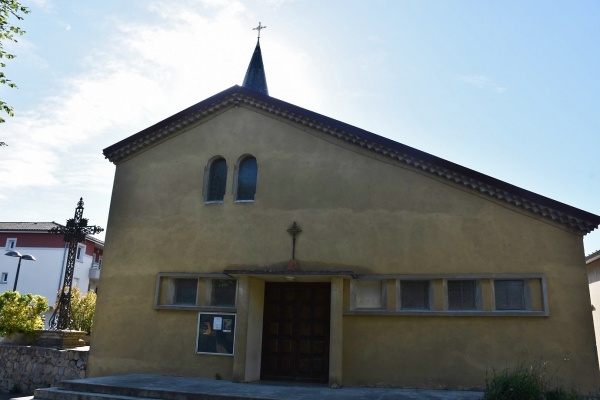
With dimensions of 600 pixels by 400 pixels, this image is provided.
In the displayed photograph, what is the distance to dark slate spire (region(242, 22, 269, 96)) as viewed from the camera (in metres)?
25.5

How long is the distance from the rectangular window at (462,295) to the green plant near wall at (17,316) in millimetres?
13753

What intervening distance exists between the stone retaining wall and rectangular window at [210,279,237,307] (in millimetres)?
4487

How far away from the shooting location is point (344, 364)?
39.2ft

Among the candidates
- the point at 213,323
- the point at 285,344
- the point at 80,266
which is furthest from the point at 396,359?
the point at 80,266

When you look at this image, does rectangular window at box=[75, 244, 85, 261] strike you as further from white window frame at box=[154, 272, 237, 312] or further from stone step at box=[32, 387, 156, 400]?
stone step at box=[32, 387, 156, 400]

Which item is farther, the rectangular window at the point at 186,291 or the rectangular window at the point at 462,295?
the rectangular window at the point at 186,291

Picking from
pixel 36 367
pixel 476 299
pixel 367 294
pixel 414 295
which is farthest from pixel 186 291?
pixel 476 299

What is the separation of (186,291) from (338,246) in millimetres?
4824

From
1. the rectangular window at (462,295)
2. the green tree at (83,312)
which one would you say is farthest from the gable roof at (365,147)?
the green tree at (83,312)

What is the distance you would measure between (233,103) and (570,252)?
1030 centimetres

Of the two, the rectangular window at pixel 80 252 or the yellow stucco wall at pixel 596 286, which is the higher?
the rectangular window at pixel 80 252

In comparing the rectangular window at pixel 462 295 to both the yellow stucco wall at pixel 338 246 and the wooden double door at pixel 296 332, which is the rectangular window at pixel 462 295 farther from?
the wooden double door at pixel 296 332

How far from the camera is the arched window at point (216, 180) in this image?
1450 cm

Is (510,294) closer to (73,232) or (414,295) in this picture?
(414,295)
